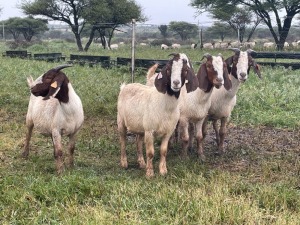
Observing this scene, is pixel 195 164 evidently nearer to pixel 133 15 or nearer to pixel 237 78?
pixel 237 78

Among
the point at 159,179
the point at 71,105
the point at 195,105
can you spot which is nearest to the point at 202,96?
the point at 195,105

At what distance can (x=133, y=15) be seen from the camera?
36.3 meters

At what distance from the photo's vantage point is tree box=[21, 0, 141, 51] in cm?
3519

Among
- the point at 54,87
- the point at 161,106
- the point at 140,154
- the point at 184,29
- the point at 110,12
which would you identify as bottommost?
the point at 140,154

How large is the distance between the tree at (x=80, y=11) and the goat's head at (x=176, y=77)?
97.8ft

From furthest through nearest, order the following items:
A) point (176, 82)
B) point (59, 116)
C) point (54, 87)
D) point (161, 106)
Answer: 1. point (59, 116)
2. point (161, 106)
3. point (54, 87)
4. point (176, 82)

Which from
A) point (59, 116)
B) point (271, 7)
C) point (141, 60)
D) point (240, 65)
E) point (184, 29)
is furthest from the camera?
point (184, 29)

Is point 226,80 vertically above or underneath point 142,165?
above

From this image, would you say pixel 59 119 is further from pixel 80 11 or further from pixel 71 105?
pixel 80 11

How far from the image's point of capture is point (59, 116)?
20.6 feet

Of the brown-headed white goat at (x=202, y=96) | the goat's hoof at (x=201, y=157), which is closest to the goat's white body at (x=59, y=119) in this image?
the brown-headed white goat at (x=202, y=96)

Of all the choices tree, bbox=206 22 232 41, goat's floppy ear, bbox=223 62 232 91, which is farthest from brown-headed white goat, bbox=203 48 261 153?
tree, bbox=206 22 232 41

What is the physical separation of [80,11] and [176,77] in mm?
32172

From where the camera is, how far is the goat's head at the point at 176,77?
19.1ft
